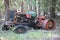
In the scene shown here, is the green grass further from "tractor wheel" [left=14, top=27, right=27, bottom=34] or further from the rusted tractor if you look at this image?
the rusted tractor

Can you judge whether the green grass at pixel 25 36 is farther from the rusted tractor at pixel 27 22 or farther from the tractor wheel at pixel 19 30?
the rusted tractor at pixel 27 22

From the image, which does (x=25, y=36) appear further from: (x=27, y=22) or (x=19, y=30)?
(x=27, y=22)

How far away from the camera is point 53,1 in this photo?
1553cm

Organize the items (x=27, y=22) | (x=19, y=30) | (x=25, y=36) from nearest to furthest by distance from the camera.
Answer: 1. (x=25, y=36)
2. (x=19, y=30)
3. (x=27, y=22)

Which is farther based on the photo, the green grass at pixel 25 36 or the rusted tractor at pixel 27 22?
the rusted tractor at pixel 27 22

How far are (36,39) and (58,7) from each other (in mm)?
9551

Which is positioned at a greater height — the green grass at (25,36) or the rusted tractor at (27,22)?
the rusted tractor at (27,22)

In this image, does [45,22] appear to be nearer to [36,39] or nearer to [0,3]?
[36,39]

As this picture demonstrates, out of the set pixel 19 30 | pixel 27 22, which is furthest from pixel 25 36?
pixel 27 22

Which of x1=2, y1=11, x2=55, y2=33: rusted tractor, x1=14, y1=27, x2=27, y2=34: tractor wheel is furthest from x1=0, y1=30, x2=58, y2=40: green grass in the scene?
x1=2, y1=11, x2=55, y2=33: rusted tractor

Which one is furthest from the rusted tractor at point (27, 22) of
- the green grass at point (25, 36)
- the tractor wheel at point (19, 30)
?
the green grass at point (25, 36)

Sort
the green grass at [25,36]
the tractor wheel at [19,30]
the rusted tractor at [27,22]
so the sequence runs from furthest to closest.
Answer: the rusted tractor at [27,22] < the tractor wheel at [19,30] < the green grass at [25,36]

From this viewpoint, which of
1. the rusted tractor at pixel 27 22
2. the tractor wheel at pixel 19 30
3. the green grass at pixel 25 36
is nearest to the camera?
the green grass at pixel 25 36

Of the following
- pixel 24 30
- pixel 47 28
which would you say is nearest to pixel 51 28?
pixel 47 28
